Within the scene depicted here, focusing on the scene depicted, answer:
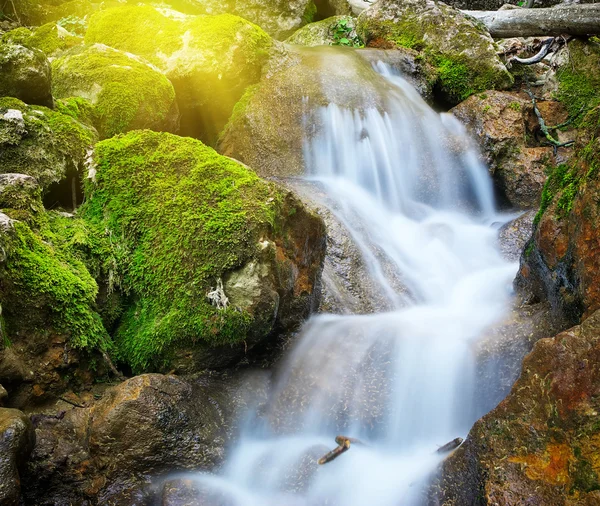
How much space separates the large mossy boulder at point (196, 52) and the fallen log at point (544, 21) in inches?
213

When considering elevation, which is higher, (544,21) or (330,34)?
(330,34)

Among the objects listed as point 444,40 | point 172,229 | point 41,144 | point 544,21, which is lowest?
point 172,229

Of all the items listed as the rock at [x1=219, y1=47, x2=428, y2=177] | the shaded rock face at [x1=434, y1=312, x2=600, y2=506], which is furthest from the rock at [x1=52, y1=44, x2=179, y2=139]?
the shaded rock face at [x1=434, y1=312, x2=600, y2=506]

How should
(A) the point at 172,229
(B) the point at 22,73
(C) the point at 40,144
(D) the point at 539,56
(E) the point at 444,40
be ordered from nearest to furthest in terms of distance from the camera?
(A) the point at 172,229 < (C) the point at 40,144 < (B) the point at 22,73 < (D) the point at 539,56 < (E) the point at 444,40

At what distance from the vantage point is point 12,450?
7.63ft

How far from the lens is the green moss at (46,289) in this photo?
2.95 meters

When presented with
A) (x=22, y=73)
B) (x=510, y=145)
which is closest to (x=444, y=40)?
(x=510, y=145)

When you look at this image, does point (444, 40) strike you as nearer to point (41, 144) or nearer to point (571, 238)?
point (571, 238)

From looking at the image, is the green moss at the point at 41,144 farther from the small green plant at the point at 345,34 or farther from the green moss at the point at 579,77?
the small green plant at the point at 345,34

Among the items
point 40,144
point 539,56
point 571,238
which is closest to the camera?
point 571,238

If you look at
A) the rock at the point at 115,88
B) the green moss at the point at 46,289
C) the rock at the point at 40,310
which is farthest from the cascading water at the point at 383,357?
the rock at the point at 115,88

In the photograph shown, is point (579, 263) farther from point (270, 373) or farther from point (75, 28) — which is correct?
point (75, 28)

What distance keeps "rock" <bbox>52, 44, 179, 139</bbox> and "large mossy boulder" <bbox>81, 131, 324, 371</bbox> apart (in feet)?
4.07

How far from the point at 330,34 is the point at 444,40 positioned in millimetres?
3177
